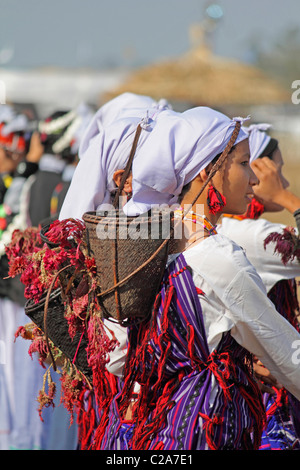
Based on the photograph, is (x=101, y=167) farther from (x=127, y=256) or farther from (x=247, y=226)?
(x=247, y=226)

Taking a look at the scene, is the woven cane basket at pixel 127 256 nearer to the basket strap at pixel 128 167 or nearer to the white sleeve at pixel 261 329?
the white sleeve at pixel 261 329

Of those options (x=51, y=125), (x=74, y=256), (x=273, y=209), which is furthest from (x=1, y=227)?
(x=74, y=256)

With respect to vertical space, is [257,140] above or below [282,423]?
above

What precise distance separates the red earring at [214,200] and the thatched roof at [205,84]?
56.2 feet

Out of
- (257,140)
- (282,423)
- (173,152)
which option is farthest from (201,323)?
(257,140)

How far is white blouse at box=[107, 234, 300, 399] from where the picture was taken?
2.40 metres

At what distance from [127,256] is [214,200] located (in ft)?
1.42

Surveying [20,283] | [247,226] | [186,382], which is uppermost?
[247,226]

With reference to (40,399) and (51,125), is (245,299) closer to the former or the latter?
(40,399)

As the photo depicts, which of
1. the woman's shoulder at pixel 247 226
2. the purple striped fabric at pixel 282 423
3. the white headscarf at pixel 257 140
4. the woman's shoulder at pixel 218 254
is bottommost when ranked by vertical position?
the purple striped fabric at pixel 282 423

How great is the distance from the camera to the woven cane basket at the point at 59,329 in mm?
2529

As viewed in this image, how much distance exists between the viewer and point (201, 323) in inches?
95.7

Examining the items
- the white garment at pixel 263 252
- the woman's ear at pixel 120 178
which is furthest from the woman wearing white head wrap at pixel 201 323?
the white garment at pixel 263 252

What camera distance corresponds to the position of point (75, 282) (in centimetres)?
249
